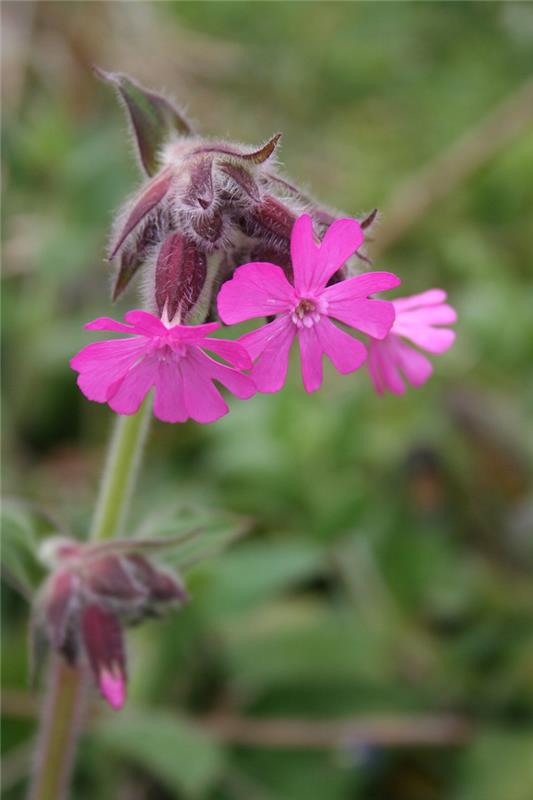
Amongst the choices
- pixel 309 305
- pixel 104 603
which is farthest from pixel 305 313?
pixel 104 603

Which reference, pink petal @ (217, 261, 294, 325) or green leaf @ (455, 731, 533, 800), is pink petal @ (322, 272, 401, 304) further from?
green leaf @ (455, 731, 533, 800)

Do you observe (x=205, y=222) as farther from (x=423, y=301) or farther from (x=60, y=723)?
(x=60, y=723)

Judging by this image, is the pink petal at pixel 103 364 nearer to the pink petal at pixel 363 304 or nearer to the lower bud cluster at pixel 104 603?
the pink petal at pixel 363 304

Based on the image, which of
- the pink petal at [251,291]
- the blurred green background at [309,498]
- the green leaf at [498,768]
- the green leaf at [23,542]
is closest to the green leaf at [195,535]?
the blurred green background at [309,498]

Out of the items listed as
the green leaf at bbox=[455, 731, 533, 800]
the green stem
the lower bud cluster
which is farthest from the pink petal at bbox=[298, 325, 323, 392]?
the green leaf at bbox=[455, 731, 533, 800]

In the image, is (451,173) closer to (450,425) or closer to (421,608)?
(450,425)

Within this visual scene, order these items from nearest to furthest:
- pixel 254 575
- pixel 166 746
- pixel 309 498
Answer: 1. pixel 166 746
2. pixel 254 575
3. pixel 309 498
